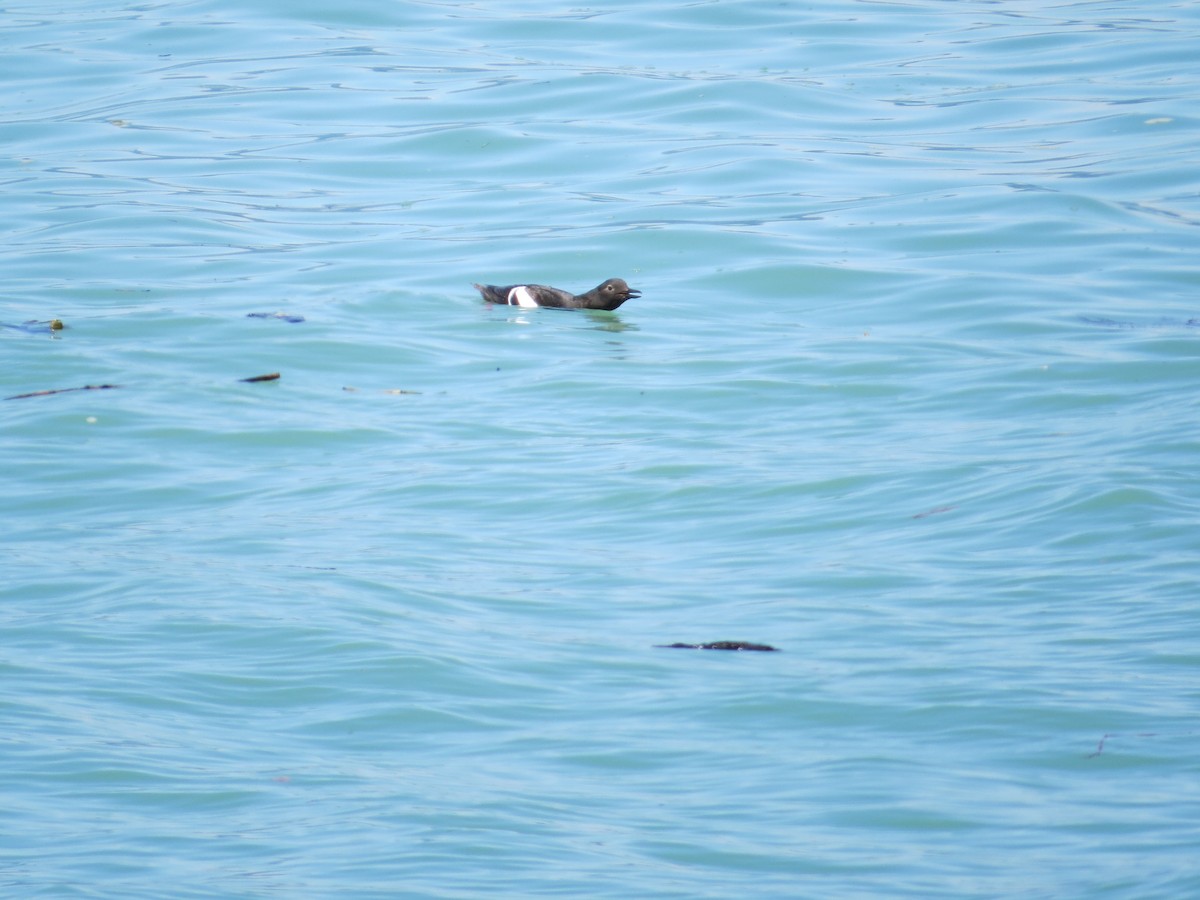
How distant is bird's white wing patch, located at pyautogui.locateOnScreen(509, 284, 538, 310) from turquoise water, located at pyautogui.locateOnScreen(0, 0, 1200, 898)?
0.08 m

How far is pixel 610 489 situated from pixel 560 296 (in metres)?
3.94

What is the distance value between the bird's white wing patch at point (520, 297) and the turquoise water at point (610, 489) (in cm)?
8

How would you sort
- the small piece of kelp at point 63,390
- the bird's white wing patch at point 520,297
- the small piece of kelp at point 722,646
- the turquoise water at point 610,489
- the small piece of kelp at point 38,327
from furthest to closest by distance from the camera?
1. the bird's white wing patch at point 520,297
2. the small piece of kelp at point 38,327
3. the small piece of kelp at point 63,390
4. the small piece of kelp at point 722,646
5. the turquoise water at point 610,489

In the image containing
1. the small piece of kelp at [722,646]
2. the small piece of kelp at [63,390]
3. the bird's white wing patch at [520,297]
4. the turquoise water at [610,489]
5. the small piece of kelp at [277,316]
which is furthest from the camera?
the bird's white wing patch at [520,297]

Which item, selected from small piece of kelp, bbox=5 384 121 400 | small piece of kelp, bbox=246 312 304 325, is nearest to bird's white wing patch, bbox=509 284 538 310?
small piece of kelp, bbox=246 312 304 325

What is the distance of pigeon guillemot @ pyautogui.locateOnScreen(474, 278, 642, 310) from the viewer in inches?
476

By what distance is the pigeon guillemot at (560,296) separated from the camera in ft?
39.6

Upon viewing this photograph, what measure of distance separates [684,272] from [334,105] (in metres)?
6.46

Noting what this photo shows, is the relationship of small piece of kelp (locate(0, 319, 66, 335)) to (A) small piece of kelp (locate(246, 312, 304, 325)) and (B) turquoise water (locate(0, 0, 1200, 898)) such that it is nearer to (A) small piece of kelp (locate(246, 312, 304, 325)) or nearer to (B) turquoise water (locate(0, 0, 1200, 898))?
(B) turquoise water (locate(0, 0, 1200, 898))

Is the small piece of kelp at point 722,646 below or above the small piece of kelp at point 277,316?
below

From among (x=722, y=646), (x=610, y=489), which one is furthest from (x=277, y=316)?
(x=722, y=646)

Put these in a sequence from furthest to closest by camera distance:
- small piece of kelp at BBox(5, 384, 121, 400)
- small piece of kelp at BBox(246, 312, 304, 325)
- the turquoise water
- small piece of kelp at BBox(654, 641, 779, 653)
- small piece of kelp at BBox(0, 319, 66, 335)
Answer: small piece of kelp at BBox(246, 312, 304, 325)
small piece of kelp at BBox(0, 319, 66, 335)
small piece of kelp at BBox(5, 384, 121, 400)
small piece of kelp at BBox(654, 641, 779, 653)
the turquoise water

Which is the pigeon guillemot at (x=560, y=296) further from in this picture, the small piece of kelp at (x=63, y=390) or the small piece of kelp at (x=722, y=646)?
the small piece of kelp at (x=722, y=646)

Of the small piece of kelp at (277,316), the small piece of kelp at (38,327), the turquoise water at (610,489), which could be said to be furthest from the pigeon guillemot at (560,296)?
the small piece of kelp at (38,327)
